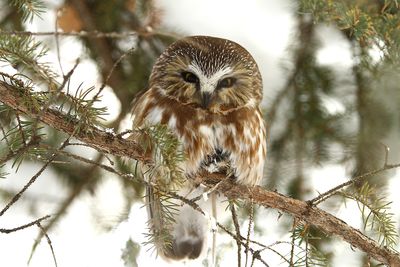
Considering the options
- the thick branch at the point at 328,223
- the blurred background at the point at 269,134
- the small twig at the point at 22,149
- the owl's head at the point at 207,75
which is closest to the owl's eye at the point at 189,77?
the owl's head at the point at 207,75

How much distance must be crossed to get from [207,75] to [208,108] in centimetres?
15

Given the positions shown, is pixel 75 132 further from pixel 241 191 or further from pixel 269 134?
pixel 269 134

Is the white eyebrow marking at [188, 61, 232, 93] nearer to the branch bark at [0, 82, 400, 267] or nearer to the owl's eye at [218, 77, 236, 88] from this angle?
the owl's eye at [218, 77, 236, 88]

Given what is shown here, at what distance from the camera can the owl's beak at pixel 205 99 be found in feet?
9.72

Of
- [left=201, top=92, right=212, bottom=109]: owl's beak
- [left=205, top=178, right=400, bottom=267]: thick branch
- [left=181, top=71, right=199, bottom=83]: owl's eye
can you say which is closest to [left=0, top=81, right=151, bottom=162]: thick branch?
[left=205, top=178, right=400, bottom=267]: thick branch

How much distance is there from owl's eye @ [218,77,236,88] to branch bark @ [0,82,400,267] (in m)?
0.41

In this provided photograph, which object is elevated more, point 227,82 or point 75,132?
point 227,82

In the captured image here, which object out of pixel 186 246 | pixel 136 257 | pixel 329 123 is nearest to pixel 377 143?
pixel 329 123

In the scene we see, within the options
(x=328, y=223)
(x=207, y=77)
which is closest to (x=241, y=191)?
(x=328, y=223)

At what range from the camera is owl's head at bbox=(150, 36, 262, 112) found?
9.93ft

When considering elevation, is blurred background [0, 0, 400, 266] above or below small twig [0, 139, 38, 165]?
above

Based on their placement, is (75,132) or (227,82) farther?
(227,82)

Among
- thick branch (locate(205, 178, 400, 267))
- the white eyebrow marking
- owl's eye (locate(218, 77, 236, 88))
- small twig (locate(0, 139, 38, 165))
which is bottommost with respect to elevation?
small twig (locate(0, 139, 38, 165))

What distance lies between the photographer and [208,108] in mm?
3035
